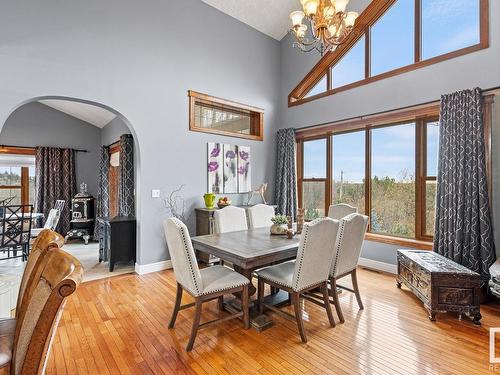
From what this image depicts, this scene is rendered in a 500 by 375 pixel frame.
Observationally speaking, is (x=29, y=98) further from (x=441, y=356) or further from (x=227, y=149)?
(x=441, y=356)

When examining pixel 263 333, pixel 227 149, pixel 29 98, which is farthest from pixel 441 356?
pixel 29 98

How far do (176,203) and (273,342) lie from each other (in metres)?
2.67

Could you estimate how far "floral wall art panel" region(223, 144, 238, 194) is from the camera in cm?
488

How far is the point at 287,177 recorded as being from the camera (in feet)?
17.4

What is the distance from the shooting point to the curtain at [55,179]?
20.2 feet

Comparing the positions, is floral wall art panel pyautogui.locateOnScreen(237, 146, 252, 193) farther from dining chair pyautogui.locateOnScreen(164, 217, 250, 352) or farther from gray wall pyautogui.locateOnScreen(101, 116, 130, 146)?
dining chair pyautogui.locateOnScreen(164, 217, 250, 352)

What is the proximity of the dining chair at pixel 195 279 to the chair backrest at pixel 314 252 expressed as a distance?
509 mm

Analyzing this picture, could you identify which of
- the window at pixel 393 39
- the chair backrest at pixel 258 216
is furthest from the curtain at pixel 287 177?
the window at pixel 393 39

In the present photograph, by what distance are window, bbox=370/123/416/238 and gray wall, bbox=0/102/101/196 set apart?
6.48 meters

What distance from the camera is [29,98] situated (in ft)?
10.3

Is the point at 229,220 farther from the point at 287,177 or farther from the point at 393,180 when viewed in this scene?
the point at 393,180

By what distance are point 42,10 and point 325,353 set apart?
4715 millimetres

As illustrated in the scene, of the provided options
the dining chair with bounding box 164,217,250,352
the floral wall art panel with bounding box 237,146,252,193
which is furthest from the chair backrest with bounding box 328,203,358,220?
the floral wall art panel with bounding box 237,146,252,193

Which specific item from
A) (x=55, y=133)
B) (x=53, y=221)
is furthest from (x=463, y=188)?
(x=55, y=133)
